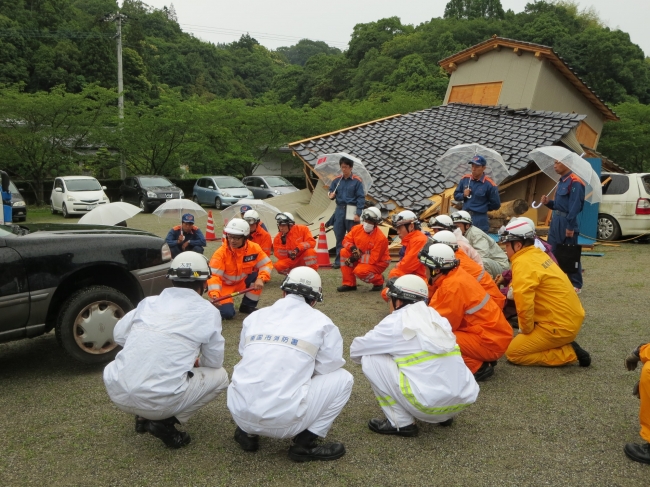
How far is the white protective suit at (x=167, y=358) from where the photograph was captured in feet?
10.5

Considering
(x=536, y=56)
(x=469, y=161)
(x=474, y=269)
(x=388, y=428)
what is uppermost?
(x=536, y=56)

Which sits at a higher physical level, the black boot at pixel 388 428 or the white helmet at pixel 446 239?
the white helmet at pixel 446 239

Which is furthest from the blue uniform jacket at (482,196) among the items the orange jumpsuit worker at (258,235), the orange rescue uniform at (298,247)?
the orange jumpsuit worker at (258,235)

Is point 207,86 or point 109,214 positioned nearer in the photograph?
point 109,214

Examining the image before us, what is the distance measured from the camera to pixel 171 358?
324 cm

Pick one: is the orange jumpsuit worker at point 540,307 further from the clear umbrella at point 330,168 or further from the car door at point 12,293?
the clear umbrella at point 330,168

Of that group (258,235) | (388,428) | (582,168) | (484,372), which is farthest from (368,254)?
(388,428)

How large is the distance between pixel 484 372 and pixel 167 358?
2.71 meters

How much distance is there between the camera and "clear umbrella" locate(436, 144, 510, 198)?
926 centimetres

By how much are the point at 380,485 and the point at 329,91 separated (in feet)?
140

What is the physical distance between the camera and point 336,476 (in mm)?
3176

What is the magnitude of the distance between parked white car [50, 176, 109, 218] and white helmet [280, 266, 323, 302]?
655 inches

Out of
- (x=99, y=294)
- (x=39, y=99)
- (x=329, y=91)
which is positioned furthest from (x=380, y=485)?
(x=329, y=91)

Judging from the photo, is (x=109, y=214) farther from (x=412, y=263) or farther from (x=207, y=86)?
(x=207, y=86)
